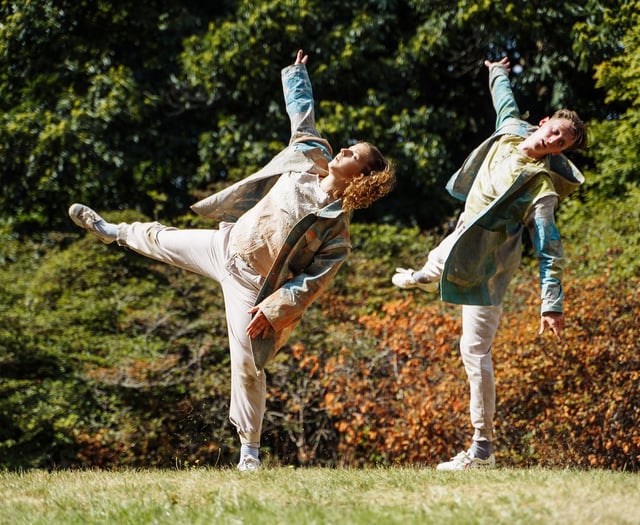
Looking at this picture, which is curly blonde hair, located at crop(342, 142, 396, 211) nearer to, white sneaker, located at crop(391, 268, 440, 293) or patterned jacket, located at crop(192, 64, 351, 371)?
patterned jacket, located at crop(192, 64, 351, 371)

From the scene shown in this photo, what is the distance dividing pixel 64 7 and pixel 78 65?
108cm

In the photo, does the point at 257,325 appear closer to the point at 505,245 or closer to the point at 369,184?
the point at 369,184

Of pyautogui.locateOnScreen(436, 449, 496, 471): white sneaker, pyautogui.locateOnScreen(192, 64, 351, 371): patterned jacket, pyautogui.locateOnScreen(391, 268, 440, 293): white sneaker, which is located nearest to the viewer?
pyautogui.locateOnScreen(192, 64, 351, 371): patterned jacket

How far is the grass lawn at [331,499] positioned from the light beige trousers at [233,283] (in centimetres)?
53

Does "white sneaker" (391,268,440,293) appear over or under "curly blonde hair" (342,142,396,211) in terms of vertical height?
under

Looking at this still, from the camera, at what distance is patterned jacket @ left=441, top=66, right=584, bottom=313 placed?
5371 mm

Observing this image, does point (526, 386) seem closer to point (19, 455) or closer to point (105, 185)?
point (19, 455)

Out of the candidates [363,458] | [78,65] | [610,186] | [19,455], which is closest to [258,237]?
[363,458]

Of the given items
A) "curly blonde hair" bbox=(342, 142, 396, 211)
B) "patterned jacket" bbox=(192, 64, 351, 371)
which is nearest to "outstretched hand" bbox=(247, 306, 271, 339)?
"patterned jacket" bbox=(192, 64, 351, 371)

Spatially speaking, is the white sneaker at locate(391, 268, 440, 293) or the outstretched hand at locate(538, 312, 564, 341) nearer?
the outstretched hand at locate(538, 312, 564, 341)

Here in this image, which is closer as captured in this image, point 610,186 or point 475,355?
point 475,355

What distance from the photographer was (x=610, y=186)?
41.2ft

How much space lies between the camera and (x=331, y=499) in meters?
4.45

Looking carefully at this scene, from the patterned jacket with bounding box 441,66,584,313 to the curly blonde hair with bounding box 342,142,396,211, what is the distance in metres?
0.58
